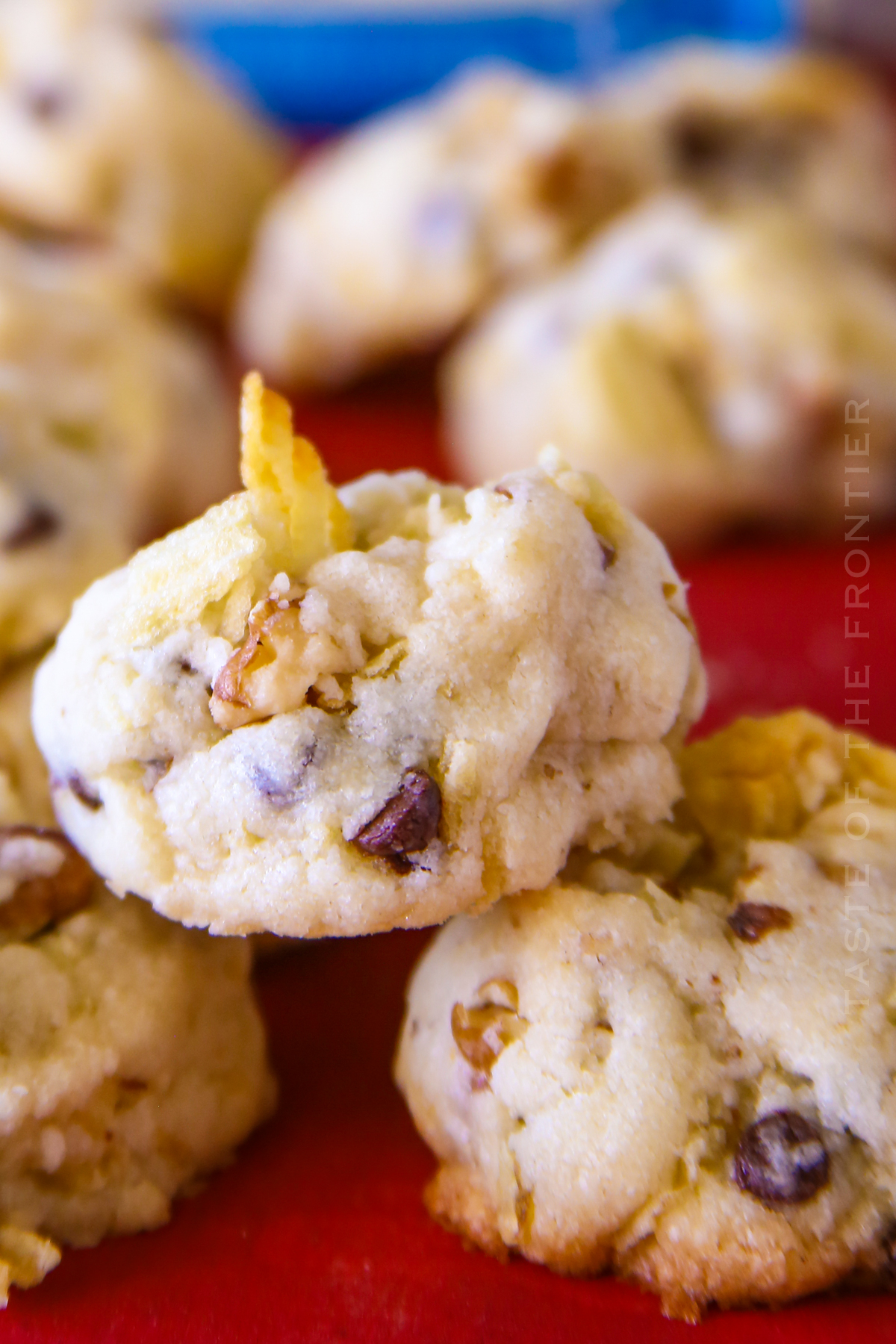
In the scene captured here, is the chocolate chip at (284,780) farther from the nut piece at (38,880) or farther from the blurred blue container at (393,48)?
the blurred blue container at (393,48)

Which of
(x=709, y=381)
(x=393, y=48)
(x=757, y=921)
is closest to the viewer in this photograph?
(x=757, y=921)

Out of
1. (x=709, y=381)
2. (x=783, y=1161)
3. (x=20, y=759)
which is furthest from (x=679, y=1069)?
(x=709, y=381)

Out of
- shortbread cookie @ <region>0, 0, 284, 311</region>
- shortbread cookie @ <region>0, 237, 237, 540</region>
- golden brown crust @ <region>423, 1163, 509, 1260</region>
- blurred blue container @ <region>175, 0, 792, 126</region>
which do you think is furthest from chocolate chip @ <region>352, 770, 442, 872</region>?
blurred blue container @ <region>175, 0, 792, 126</region>

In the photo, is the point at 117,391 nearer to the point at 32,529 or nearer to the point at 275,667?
the point at 32,529

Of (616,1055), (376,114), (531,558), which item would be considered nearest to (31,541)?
(531,558)

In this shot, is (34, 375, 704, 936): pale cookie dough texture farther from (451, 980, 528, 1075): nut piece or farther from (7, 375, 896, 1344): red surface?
(7, 375, 896, 1344): red surface

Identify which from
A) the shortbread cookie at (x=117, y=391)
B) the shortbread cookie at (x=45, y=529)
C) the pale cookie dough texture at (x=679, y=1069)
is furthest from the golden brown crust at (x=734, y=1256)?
the shortbread cookie at (x=117, y=391)
